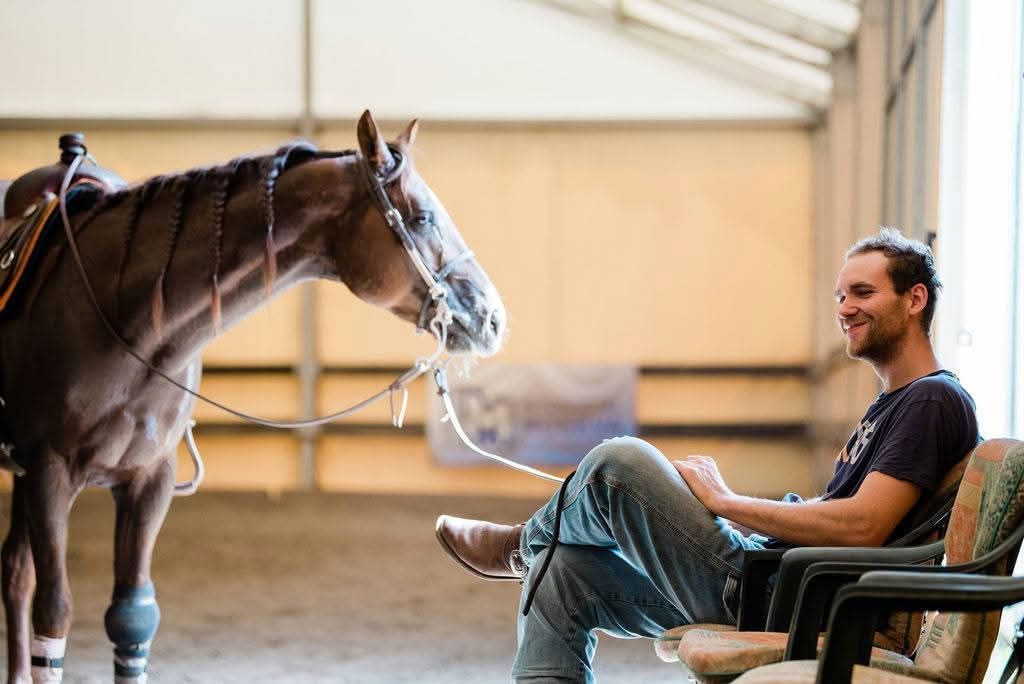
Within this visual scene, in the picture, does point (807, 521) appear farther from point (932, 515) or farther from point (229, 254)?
point (229, 254)

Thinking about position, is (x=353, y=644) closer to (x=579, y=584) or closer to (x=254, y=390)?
(x=579, y=584)

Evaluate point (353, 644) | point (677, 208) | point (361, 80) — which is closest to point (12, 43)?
point (361, 80)

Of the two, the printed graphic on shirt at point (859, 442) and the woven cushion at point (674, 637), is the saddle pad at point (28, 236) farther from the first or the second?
the printed graphic on shirt at point (859, 442)

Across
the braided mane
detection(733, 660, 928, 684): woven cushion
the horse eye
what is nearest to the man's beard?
detection(733, 660, 928, 684): woven cushion

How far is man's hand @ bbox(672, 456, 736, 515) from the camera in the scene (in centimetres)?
183

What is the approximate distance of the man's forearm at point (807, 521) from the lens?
172 cm

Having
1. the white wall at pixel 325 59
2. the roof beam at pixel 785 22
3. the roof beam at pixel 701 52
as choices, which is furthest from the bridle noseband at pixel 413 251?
the white wall at pixel 325 59

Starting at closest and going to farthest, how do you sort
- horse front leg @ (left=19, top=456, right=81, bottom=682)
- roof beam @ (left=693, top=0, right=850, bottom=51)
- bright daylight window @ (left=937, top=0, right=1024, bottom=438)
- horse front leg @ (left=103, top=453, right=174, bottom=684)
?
1. horse front leg @ (left=19, top=456, right=81, bottom=682)
2. horse front leg @ (left=103, top=453, right=174, bottom=684)
3. bright daylight window @ (left=937, top=0, right=1024, bottom=438)
4. roof beam @ (left=693, top=0, right=850, bottom=51)

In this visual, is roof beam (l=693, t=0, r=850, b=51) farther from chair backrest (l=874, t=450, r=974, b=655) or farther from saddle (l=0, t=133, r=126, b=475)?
chair backrest (l=874, t=450, r=974, b=655)

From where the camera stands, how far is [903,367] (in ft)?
6.13

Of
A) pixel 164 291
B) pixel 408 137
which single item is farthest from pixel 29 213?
pixel 408 137

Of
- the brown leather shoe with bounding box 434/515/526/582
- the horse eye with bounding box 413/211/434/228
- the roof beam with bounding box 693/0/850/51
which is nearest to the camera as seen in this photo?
the brown leather shoe with bounding box 434/515/526/582

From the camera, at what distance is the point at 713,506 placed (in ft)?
6.01

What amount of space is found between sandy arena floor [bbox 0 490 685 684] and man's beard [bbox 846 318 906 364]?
166 centimetres
